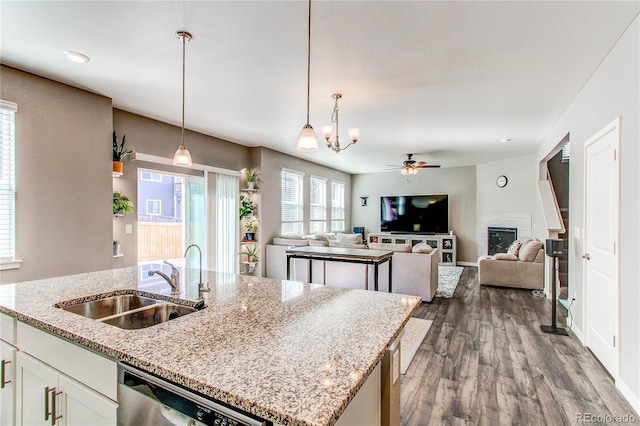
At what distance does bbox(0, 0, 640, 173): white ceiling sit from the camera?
6.94 feet

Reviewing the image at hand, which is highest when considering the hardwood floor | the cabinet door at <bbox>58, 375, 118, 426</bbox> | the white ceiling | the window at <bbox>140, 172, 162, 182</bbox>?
the white ceiling

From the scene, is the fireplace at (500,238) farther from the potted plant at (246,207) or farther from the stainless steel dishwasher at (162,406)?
the stainless steel dishwasher at (162,406)

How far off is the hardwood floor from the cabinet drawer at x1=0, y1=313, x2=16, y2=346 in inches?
88.8

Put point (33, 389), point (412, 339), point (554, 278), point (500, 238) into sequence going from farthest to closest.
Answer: point (500, 238) → point (554, 278) → point (412, 339) → point (33, 389)

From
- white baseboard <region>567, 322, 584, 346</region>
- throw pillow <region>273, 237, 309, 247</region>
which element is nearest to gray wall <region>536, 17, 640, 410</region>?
white baseboard <region>567, 322, 584, 346</region>

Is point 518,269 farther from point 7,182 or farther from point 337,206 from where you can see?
point 7,182

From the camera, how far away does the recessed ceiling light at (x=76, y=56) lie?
8.75 feet

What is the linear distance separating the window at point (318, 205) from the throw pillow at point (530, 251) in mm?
4532

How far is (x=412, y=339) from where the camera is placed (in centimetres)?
343

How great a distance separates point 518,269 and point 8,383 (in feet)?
21.4

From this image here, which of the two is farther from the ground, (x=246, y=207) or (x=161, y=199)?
(x=161, y=199)

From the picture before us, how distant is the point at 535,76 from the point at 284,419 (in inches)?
143

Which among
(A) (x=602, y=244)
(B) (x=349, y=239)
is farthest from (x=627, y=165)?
(B) (x=349, y=239)

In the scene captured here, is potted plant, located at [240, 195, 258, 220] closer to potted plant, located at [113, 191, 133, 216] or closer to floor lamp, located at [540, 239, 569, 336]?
potted plant, located at [113, 191, 133, 216]
